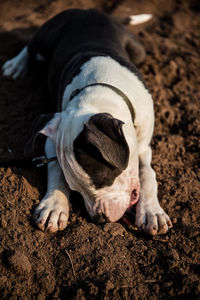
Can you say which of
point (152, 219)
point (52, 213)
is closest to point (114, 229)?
point (152, 219)

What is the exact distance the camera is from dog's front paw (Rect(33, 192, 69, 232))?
111 inches

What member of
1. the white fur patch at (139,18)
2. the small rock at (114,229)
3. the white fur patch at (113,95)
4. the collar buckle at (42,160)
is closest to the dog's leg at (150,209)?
the small rock at (114,229)

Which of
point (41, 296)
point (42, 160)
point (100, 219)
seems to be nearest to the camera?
point (41, 296)

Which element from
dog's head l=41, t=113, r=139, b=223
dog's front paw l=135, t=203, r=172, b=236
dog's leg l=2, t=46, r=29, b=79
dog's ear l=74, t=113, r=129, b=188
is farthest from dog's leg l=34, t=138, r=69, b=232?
dog's leg l=2, t=46, r=29, b=79

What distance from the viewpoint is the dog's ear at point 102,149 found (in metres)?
2.38

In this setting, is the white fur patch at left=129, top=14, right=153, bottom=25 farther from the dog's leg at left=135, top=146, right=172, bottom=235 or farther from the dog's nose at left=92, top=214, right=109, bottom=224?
the dog's nose at left=92, top=214, right=109, bottom=224

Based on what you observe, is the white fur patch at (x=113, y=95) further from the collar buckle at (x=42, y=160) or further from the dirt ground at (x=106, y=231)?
the dirt ground at (x=106, y=231)

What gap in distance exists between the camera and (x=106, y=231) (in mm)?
2832

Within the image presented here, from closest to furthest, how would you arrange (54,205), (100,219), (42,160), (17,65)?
(100,219) < (54,205) < (42,160) < (17,65)

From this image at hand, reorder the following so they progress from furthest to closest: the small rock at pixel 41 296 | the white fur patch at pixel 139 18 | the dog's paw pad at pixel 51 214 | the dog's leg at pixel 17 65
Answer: the white fur patch at pixel 139 18
the dog's leg at pixel 17 65
the dog's paw pad at pixel 51 214
the small rock at pixel 41 296

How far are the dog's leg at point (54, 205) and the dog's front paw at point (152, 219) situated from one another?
664 millimetres

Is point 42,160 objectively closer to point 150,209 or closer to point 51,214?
point 51,214

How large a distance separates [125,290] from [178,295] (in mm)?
391

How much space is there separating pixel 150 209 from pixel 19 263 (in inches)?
49.1
